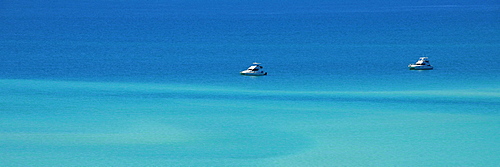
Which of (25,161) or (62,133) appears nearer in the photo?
(25,161)

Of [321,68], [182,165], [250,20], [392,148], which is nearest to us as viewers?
[182,165]

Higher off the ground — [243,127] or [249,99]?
[249,99]

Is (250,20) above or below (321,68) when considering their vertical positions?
above

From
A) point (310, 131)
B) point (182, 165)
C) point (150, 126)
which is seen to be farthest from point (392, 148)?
point (150, 126)

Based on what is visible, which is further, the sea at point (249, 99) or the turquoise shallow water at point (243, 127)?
the sea at point (249, 99)

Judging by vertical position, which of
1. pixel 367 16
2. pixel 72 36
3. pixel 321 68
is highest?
pixel 367 16

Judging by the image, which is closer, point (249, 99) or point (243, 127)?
point (243, 127)

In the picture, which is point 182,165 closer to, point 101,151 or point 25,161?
point 101,151

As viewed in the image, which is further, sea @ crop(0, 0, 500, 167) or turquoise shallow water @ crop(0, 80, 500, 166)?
sea @ crop(0, 0, 500, 167)
